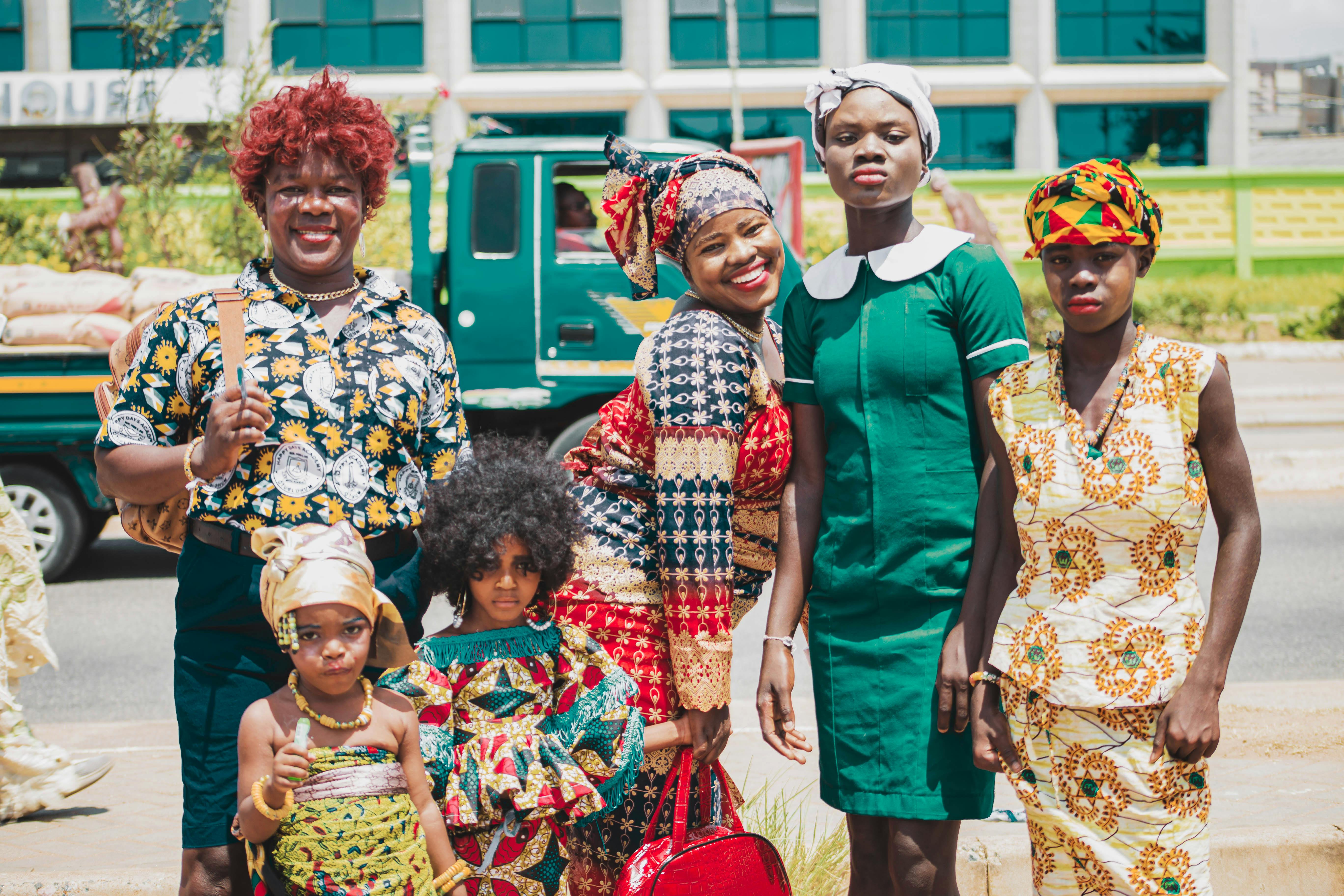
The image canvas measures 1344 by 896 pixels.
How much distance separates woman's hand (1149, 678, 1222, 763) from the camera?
236 cm

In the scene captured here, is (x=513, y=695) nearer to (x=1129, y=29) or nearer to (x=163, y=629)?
(x=163, y=629)

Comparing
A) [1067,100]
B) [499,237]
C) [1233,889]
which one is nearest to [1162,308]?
[1067,100]

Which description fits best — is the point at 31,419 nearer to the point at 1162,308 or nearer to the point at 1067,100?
the point at 1162,308

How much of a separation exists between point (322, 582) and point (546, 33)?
Result: 3123cm

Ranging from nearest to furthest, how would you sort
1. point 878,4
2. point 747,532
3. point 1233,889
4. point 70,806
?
point 747,532, point 1233,889, point 70,806, point 878,4

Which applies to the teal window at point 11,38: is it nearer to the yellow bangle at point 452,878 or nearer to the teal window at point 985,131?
the teal window at point 985,131

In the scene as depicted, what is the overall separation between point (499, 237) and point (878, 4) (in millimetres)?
26326

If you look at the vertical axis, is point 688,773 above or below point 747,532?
below

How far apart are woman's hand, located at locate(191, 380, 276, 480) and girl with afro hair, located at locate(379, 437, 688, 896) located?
16.1 inches

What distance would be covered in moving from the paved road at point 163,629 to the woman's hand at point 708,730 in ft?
11.8

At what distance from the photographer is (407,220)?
15.5m

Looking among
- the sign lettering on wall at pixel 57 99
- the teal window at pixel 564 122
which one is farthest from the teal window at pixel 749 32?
the sign lettering on wall at pixel 57 99

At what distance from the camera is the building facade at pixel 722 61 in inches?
1193

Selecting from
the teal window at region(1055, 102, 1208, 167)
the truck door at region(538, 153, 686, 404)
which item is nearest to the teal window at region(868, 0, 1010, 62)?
the teal window at region(1055, 102, 1208, 167)
